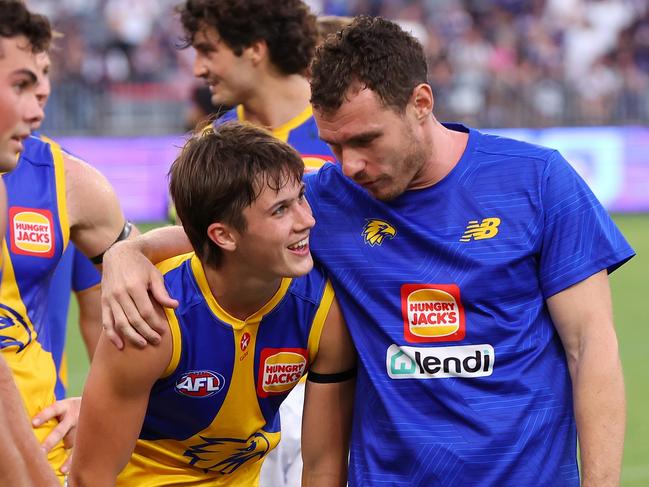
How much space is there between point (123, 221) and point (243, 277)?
1091 millimetres

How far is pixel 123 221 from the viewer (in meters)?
4.50

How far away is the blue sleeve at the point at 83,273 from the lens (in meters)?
4.96

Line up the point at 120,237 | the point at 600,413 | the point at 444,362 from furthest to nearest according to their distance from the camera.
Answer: the point at 120,237 < the point at 444,362 < the point at 600,413

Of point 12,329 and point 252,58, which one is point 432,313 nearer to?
point 12,329

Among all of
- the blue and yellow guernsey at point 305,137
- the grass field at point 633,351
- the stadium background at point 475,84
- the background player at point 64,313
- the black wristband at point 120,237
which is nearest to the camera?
the background player at point 64,313

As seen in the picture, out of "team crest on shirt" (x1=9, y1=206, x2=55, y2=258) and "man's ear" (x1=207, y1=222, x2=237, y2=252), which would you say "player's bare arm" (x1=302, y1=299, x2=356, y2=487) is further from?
"team crest on shirt" (x1=9, y1=206, x2=55, y2=258)

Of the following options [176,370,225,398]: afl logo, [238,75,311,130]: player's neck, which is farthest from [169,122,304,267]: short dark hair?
[238,75,311,130]: player's neck

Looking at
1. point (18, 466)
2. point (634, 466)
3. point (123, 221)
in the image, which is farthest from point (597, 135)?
point (18, 466)

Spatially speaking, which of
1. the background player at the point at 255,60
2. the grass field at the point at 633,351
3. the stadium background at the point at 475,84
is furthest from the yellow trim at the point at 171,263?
the stadium background at the point at 475,84

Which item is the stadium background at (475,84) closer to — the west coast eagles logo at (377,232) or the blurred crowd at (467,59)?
the blurred crowd at (467,59)

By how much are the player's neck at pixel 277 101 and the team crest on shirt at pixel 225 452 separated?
209cm

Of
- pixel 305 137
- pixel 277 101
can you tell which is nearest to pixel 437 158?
pixel 305 137

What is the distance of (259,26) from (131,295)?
2.58 metres

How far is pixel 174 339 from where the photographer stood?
3416 millimetres
